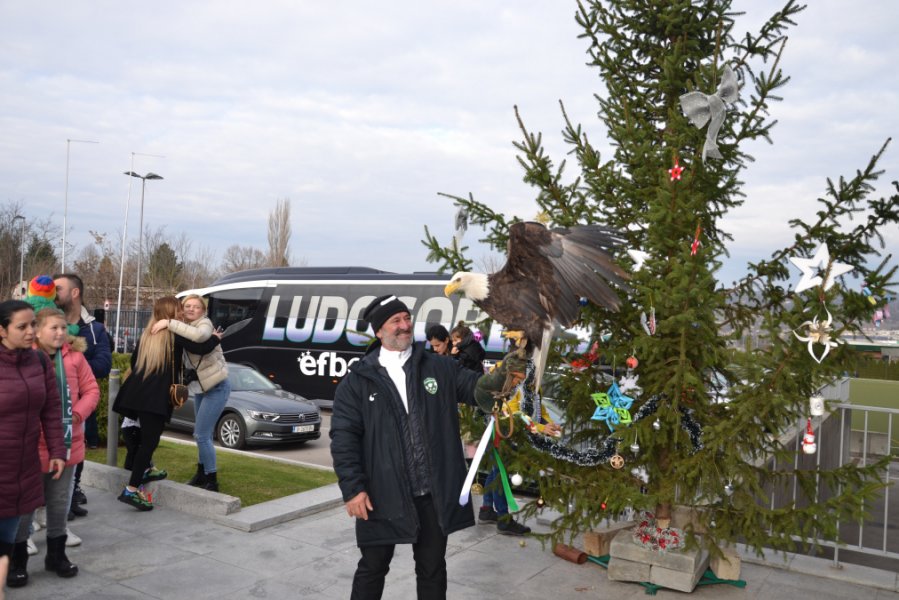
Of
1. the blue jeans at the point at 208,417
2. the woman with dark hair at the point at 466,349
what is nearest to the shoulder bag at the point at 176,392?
the blue jeans at the point at 208,417

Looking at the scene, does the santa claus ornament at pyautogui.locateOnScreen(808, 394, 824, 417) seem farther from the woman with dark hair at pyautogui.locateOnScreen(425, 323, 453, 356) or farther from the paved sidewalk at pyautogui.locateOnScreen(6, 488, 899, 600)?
the woman with dark hair at pyautogui.locateOnScreen(425, 323, 453, 356)

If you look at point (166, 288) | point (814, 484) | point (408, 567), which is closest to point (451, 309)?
point (408, 567)

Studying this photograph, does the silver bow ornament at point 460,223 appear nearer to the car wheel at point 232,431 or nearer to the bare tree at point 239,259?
the car wheel at point 232,431

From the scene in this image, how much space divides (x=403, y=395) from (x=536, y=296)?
0.94 metres

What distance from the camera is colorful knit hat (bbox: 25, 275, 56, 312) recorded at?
476 cm

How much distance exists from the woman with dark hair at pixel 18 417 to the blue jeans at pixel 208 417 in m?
2.17

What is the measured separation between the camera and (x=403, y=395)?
3.47 m

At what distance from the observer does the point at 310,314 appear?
17.0 m

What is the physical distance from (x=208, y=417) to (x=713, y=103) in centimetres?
508

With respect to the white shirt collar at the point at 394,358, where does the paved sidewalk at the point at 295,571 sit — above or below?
below

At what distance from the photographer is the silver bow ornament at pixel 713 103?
3994 mm

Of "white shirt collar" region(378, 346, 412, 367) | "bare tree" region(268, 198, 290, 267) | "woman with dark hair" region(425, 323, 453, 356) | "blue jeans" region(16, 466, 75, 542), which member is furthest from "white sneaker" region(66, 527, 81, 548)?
"bare tree" region(268, 198, 290, 267)

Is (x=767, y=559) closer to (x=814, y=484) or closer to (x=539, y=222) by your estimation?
(x=814, y=484)

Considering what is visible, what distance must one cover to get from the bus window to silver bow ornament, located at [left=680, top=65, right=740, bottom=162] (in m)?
15.6
